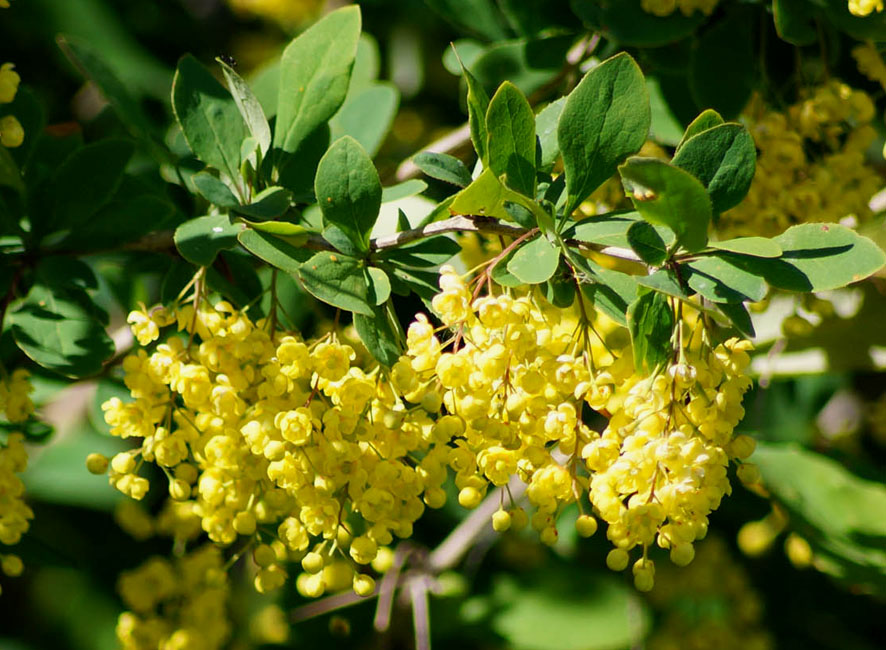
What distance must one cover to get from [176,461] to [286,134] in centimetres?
51

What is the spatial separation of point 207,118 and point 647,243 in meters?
0.70

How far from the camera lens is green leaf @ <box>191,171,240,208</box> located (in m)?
1.22

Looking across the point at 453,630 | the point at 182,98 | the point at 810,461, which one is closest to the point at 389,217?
the point at 182,98

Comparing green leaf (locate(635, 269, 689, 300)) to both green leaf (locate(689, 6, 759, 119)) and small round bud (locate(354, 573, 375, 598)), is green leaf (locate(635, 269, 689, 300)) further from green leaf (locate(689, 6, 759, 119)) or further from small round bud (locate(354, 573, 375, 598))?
green leaf (locate(689, 6, 759, 119))

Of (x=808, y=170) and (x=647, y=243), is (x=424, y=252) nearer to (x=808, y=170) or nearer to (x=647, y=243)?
(x=647, y=243)

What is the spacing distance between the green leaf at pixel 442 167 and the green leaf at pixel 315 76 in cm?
26

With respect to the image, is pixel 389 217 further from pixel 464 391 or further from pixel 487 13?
pixel 464 391

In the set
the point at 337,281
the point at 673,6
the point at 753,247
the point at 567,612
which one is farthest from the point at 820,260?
the point at 567,612

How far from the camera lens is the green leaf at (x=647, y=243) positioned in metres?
1.03

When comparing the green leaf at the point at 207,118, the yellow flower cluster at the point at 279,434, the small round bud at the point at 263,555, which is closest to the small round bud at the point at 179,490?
the yellow flower cluster at the point at 279,434

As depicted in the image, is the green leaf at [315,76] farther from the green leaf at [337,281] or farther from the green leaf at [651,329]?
the green leaf at [651,329]

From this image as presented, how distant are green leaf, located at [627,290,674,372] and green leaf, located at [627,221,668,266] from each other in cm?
4

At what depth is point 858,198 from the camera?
1536 mm

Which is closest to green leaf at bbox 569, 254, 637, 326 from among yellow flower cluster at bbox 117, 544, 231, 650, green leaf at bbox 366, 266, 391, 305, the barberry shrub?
the barberry shrub
